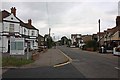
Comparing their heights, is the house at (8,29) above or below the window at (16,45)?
above

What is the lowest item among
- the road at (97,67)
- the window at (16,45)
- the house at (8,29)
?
the road at (97,67)

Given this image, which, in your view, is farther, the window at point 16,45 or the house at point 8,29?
the house at point 8,29

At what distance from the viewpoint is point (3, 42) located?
155ft

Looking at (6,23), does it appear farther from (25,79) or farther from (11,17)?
(25,79)

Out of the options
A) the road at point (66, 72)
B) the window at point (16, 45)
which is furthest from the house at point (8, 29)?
the road at point (66, 72)

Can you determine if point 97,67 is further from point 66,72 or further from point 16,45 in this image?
point 16,45

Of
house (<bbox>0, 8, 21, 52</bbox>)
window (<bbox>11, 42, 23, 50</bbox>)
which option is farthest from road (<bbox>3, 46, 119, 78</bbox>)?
house (<bbox>0, 8, 21, 52</bbox>)

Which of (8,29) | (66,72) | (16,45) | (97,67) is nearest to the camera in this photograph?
(66,72)

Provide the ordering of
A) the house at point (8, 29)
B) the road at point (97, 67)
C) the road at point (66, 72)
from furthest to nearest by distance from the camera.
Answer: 1. the house at point (8, 29)
2. the road at point (97, 67)
3. the road at point (66, 72)

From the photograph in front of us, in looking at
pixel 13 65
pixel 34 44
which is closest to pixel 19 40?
pixel 13 65

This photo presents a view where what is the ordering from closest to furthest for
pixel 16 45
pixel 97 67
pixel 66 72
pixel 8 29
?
pixel 66 72
pixel 97 67
pixel 16 45
pixel 8 29

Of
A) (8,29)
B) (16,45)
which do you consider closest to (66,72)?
(16,45)

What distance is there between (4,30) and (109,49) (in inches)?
866

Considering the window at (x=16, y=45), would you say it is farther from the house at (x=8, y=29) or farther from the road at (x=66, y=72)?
the house at (x=8, y=29)
